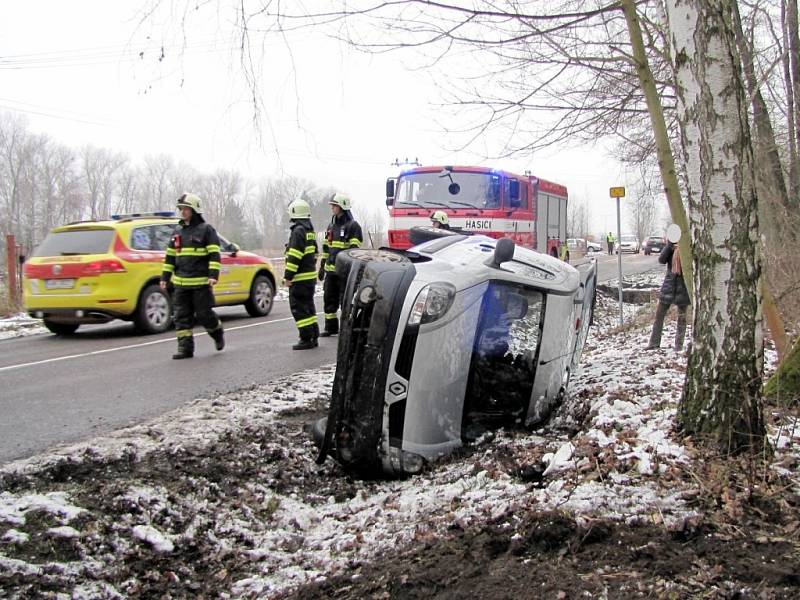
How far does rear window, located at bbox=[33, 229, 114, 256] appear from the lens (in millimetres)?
9453

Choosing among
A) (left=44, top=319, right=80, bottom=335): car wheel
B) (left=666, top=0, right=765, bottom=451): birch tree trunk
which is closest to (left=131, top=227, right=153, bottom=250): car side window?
(left=44, top=319, right=80, bottom=335): car wheel

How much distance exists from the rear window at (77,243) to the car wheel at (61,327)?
113 cm

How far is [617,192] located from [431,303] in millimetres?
8945

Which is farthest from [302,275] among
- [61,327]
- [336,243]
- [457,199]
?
[457,199]

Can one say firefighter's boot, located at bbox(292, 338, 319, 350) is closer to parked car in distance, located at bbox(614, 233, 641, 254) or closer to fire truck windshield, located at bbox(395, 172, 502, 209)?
fire truck windshield, located at bbox(395, 172, 502, 209)

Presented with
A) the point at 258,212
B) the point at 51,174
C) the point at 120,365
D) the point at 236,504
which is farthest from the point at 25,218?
the point at 236,504

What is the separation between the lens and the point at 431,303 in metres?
3.52

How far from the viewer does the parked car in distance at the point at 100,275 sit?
9.27 meters

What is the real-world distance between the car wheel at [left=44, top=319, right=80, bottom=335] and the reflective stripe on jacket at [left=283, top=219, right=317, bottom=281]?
416 centimetres

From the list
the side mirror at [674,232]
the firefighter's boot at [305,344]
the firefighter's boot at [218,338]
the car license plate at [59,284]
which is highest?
the side mirror at [674,232]

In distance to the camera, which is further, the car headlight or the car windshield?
the car windshield

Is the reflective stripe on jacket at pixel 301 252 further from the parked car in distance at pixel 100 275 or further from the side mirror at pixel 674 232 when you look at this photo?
the side mirror at pixel 674 232

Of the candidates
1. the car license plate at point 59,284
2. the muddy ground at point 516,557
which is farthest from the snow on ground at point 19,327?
the muddy ground at point 516,557

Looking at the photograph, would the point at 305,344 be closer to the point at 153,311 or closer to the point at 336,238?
the point at 336,238
